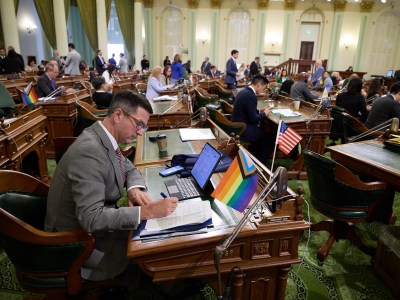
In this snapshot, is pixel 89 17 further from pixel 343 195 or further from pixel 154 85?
pixel 343 195

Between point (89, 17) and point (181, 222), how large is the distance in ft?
42.0

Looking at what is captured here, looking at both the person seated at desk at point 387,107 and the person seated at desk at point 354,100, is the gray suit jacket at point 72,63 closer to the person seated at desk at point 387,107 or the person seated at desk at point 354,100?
the person seated at desk at point 354,100

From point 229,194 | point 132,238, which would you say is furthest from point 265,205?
point 132,238

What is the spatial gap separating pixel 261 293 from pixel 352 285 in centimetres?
101

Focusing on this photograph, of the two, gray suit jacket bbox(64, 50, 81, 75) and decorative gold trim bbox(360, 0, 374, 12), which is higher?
decorative gold trim bbox(360, 0, 374, 12)

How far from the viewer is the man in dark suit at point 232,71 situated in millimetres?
8289

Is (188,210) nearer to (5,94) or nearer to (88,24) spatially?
(5,94)

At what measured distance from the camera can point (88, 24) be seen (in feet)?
40.1

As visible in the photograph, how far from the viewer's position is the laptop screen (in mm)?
1748

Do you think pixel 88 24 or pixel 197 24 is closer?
pixel 88 24

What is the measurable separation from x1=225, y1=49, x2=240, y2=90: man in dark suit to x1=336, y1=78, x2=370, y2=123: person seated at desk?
398 cm

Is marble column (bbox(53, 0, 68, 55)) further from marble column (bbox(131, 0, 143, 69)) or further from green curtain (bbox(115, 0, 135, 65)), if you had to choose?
marble column (bbox(131, 0, 143, 69))

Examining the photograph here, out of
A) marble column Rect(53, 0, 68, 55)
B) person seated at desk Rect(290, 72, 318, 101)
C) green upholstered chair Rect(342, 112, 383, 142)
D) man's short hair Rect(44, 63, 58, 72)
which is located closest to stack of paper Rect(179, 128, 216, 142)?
green upholstered chair Rect(342, 112, 383, 142)

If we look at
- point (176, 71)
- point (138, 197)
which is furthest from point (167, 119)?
point (176, 71)
